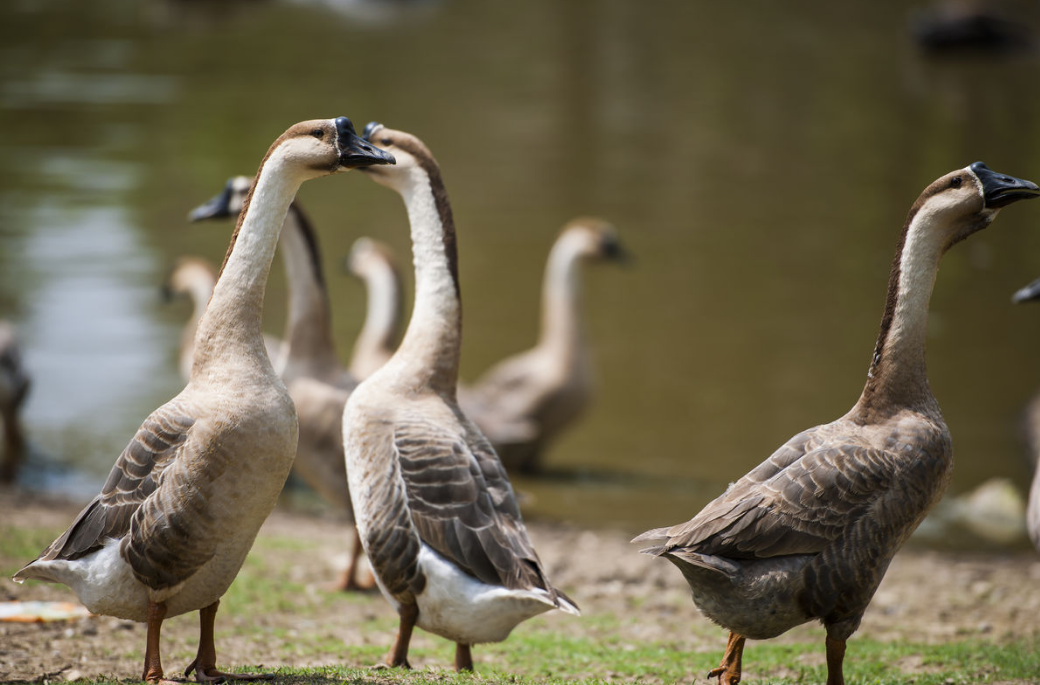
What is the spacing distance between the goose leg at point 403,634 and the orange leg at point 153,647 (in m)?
1.24

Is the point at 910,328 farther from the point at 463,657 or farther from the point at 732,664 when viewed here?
the point at 463,657

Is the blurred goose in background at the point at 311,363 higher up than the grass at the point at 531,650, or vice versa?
the blurred goose in background at the point at 311,363

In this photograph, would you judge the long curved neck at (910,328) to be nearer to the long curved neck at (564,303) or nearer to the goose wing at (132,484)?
the goose wing at (132,484)

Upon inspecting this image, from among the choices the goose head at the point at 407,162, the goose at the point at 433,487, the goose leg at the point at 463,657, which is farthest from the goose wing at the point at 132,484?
the goose head at the point at 407,162

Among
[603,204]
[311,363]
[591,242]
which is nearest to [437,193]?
[311,363]

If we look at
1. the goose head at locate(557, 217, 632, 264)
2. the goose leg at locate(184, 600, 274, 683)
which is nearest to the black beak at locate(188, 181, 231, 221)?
the goose leg at locate(184, 600, 274, 683)

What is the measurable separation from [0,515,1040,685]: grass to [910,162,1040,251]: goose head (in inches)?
90.8

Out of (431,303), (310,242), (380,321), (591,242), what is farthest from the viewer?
(591,242)

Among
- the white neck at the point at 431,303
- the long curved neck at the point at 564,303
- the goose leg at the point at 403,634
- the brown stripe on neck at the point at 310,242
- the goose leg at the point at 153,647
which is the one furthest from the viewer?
the long curved neck at the point at 564,303

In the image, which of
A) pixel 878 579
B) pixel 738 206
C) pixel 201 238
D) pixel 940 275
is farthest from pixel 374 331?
pixel 738 206

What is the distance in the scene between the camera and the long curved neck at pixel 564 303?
12.0 m

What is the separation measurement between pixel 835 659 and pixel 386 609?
3352 mm

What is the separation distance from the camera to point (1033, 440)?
10.8 meters

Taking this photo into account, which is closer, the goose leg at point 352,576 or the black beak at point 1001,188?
the black beak at point 1001,188
